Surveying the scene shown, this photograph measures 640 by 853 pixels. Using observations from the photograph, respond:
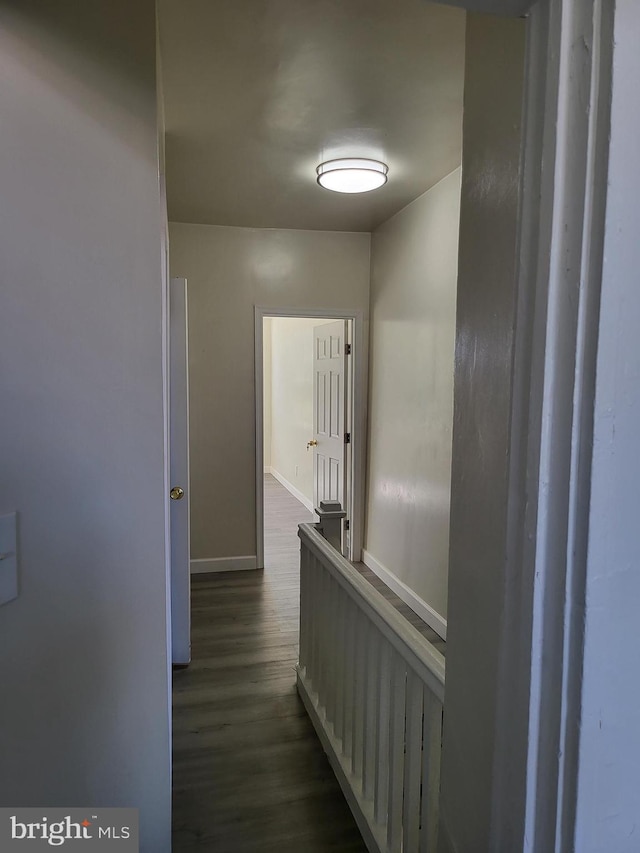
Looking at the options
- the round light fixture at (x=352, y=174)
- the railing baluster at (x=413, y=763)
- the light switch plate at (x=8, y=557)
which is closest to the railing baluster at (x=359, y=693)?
the railing baluster at (x=413, y=763)

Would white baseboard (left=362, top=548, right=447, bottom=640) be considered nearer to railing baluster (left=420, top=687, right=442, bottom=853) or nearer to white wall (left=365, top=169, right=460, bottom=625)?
white wall (left=365, top=169, right=460, bottom=625)

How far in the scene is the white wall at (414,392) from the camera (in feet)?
10.2

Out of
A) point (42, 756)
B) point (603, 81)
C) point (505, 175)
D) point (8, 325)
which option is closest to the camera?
point (603, 81)

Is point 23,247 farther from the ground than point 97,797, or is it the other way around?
point 23,247

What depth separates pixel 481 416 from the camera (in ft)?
2.04

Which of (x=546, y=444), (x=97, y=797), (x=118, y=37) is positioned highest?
(x=118, y=37)

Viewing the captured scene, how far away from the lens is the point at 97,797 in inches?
55.4

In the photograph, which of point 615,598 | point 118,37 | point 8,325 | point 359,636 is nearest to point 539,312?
point 615,598

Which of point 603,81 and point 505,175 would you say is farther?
point 505,175

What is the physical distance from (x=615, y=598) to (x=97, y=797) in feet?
4.85

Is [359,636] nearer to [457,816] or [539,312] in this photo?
[457,816]

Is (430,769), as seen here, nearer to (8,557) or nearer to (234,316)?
(8,557)

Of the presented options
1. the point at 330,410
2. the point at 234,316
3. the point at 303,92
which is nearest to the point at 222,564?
the point at 330,410

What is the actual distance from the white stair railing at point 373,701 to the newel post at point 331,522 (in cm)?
5
